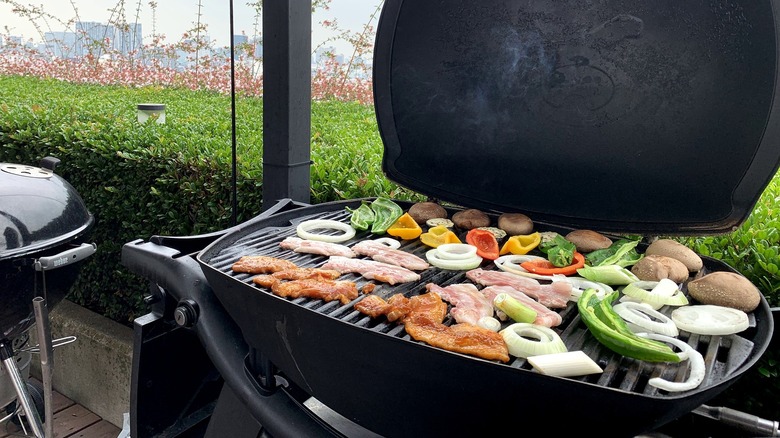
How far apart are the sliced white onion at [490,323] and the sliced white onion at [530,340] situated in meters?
0.02

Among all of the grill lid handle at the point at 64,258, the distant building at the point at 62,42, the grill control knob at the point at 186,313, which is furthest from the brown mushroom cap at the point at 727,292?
the distant building at the point at 62,42

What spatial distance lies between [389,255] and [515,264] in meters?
0.38

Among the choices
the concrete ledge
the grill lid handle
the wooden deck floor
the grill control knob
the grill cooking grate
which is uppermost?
the grill cooking grate

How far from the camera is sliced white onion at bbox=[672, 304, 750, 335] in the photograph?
1.37m

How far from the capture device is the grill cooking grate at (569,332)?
4.01ft

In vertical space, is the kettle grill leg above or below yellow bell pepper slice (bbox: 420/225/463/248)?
below

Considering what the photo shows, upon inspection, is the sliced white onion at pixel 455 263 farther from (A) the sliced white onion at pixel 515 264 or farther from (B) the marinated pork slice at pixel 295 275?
(B) the marinated pork slice at pixel 295 275

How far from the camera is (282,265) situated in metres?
1.67

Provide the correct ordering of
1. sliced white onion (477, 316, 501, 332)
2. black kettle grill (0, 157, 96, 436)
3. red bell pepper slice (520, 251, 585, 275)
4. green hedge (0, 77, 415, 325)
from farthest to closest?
green hedge (0, 77, 415, 325) → black kettle grill (0, 157, 96, 436) → red bell pepper slice (520, 251, 585, 275) → sliced white onion (477, 316, 501, 332)

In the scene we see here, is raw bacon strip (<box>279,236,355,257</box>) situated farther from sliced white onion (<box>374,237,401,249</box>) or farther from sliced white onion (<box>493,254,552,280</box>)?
sliced white onion (<box>493,254,552,280</box>)

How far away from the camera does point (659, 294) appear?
153 centimetres

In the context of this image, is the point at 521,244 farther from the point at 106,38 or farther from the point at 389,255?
the point at 106,38

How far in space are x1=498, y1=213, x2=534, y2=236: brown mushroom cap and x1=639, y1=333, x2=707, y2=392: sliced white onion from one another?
2.38 ft

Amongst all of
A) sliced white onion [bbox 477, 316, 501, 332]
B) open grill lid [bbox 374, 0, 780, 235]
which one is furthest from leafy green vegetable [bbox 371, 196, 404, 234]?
sliced white onion [bbox 477, 316, 501, 332]
